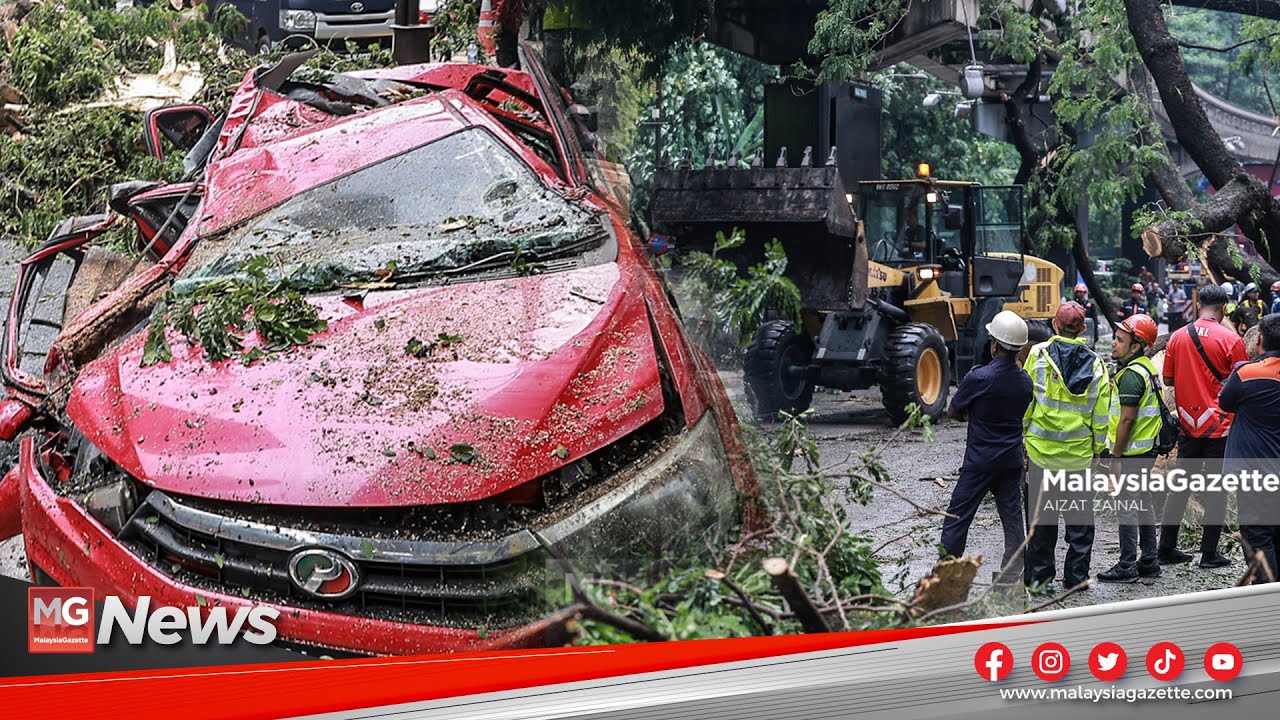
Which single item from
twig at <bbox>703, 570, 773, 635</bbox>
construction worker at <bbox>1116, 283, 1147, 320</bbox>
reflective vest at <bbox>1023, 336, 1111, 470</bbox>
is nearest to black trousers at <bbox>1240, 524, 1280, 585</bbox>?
twig at <bbox>703, 570, 773, 635</bbox>

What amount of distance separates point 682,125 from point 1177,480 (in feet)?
13.8

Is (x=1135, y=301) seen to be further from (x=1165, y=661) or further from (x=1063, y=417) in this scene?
(x=1165, y=661)

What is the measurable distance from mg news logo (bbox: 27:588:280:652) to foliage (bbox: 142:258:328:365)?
0.85m

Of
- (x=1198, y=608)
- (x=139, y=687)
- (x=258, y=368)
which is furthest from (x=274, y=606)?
(x=1198, y=608)

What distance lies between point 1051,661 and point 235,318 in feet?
8.62

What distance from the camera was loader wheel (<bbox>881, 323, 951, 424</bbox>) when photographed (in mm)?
10969

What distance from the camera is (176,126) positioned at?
22.9 ft

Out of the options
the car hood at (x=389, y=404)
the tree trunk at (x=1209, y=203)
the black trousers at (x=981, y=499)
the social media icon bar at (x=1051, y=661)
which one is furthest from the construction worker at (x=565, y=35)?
the social media icon bar at (x=1051, y=661)

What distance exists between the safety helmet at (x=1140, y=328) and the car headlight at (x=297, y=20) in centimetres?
547

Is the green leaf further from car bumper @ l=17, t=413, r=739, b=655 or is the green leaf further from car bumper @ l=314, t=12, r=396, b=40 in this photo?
car bumper @ l=314, t=12, r=396, b=40

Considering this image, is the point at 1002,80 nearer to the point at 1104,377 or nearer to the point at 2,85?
the point at 1104,377

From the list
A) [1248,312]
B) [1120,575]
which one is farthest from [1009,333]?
[1248,312]

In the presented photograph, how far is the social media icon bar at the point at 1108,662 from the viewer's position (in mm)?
3162

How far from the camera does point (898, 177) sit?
1238 centimetres
